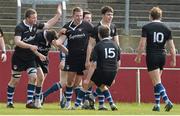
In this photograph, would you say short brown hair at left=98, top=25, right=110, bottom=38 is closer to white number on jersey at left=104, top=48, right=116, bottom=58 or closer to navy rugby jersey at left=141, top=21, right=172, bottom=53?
white number on jersey at left=104, top=48, right=116, bottom=58

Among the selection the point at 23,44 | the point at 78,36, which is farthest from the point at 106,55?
the point at 23,44

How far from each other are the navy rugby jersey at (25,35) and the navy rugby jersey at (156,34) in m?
2.50

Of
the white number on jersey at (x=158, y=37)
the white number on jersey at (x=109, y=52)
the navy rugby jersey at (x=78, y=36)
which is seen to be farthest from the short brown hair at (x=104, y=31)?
the white number on jersey at (x=158, y=37)

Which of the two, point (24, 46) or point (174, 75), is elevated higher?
point (24, 46)

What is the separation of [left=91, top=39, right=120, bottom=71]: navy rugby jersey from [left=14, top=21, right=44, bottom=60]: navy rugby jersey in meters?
1.88

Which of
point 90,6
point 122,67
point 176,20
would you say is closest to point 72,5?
point 90,6

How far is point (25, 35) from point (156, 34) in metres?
2.94

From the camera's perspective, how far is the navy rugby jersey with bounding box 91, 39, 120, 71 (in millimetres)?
15210

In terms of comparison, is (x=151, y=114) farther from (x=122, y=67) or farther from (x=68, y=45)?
(x=122, y=67)

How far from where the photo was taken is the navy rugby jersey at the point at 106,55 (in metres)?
15.2

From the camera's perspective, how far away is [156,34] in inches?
620

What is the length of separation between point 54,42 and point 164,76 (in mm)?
5324

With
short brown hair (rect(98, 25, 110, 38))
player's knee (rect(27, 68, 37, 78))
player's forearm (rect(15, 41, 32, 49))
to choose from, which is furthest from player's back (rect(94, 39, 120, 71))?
player's knee (rect(27, 68, 37, 78))

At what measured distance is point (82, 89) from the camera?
16.0 meters
